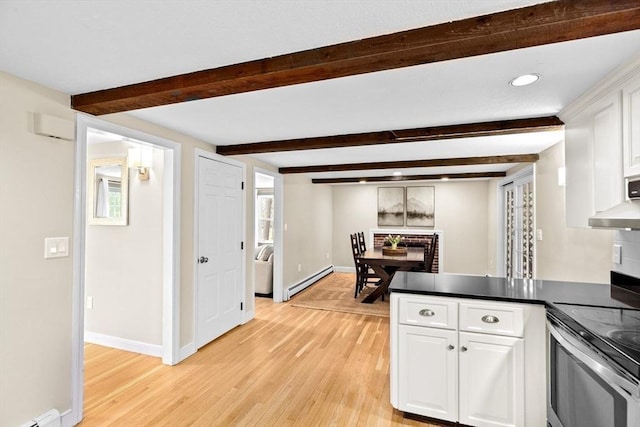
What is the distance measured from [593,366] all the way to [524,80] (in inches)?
58.7

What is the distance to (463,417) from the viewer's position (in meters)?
1.95

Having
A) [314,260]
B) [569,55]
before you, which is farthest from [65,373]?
[314,260]

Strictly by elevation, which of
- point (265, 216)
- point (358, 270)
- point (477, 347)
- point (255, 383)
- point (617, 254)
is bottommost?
point (255, 383)

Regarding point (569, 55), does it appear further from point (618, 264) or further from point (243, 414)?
point (243, 414)

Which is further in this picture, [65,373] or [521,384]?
[65,373]

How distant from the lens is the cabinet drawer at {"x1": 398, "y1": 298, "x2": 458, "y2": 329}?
1.99 meters

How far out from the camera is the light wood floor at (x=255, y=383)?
213 centimetres

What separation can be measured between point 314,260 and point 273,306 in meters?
1.90

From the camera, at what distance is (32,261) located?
6.08ft

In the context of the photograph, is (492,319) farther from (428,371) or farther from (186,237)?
(186,237)

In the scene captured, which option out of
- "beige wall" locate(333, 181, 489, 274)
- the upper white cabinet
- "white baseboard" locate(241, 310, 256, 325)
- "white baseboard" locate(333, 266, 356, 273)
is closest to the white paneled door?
"white baseboard" locate(241, 310, 256, 325)

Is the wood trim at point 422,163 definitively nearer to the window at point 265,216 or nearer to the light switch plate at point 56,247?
the window at point 265,216

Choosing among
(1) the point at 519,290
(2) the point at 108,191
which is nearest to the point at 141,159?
(2) the point at 108,191

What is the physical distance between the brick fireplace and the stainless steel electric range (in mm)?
5075
